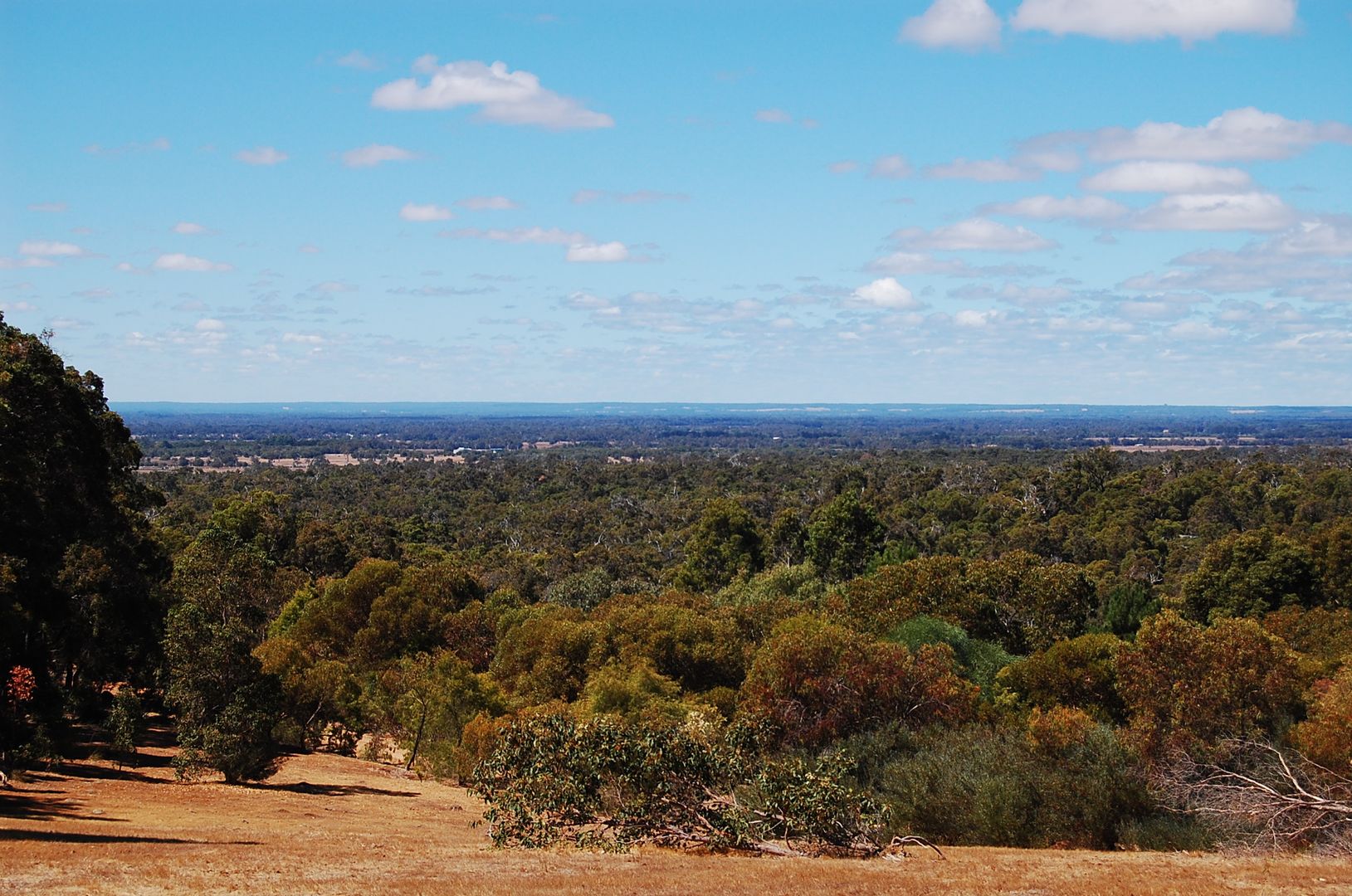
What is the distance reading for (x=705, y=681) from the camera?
4372cm

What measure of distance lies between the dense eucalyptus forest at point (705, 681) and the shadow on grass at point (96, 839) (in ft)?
16.9

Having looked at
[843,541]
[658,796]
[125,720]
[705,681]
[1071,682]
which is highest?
[125,720]

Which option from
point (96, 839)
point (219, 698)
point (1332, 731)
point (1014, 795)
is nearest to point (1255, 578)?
point (1332, 731)

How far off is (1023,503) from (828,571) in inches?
1383

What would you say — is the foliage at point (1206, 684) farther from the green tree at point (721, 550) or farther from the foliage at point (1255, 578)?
the green tree at point (721, 550)

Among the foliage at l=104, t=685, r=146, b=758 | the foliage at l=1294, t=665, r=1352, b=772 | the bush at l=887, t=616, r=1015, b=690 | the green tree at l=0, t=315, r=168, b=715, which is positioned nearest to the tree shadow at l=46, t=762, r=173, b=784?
the foliage at l=104, t=685, r=146, b=758

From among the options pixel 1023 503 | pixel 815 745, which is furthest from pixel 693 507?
pixel 815 745

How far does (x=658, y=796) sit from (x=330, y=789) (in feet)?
40.4

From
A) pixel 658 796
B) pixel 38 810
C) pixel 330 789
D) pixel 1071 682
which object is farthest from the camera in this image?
pixel 1071 682

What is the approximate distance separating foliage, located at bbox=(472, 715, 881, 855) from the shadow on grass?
16.9ft

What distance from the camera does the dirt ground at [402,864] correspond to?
17109 millimetres

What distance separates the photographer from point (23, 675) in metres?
24.6

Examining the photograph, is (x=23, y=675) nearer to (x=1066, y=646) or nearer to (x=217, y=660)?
(x=217, y=660)

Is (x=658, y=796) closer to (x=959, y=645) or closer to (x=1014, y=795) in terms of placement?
(x=1014, y=795)
